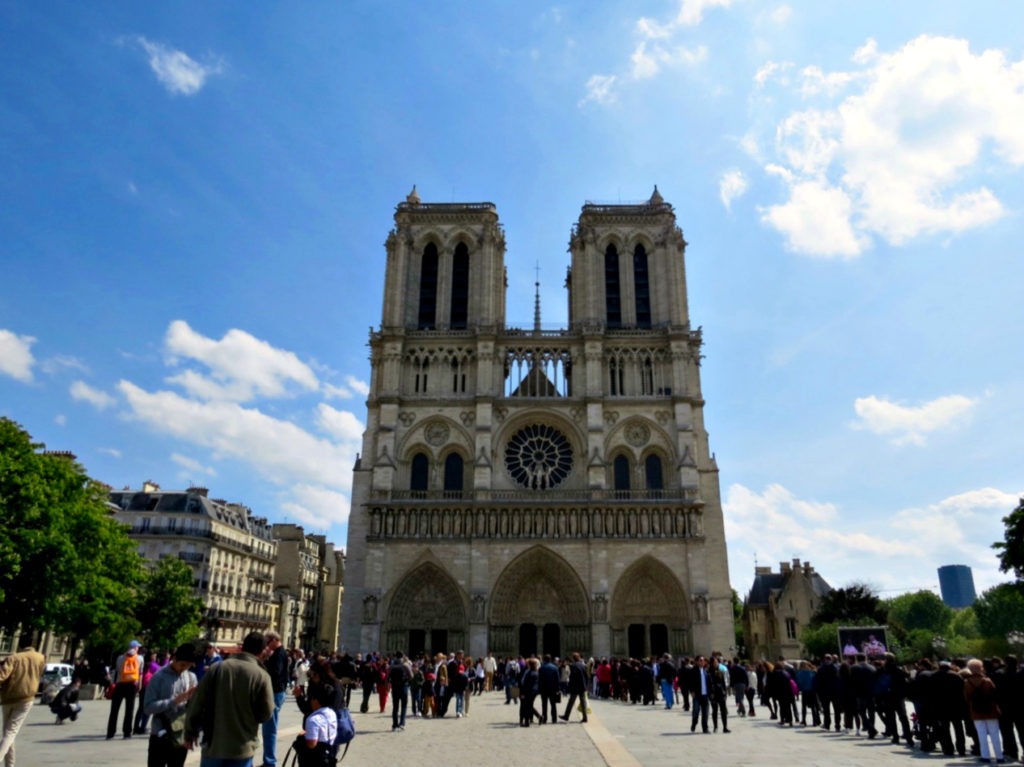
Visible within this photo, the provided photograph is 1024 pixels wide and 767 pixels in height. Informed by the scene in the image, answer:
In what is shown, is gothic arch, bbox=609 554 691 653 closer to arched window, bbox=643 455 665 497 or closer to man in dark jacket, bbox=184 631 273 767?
arched window, bbox=643 455 665 497

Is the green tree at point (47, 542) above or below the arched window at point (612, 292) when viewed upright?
below

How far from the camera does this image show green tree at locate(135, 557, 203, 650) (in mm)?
30234

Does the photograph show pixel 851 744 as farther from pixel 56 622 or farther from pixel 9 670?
pixel 56 622

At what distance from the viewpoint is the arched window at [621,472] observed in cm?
3591

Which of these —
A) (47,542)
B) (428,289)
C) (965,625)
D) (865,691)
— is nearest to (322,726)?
(865,691)

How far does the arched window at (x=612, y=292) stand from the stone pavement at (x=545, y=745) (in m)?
26.4

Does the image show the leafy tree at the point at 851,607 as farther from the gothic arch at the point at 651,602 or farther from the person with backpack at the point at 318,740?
the person with backpack at the point at 318,740

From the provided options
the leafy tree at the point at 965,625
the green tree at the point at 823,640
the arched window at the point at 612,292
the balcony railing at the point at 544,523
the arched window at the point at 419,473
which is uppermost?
the arched window at the point at 612,292

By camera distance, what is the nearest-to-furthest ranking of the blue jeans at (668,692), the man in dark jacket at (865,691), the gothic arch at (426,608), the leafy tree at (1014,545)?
the man in dark jacket at (865,691) < the blue jeans at (668,692) < the leafy tree at (1014,545) < the gothic arch at (426,608)

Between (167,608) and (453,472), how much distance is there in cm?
1337

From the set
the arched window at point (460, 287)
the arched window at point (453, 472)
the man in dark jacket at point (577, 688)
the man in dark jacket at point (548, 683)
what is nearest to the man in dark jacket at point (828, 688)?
the man in dark jacket at point (577, 688)

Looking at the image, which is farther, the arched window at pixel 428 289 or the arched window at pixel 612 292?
the arched window at pixel 428 289

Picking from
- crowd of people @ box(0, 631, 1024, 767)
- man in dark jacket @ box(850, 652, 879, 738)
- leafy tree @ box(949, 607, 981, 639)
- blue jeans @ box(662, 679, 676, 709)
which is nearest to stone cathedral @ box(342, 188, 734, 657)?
crowd of people @ box(0, 631, 1024, 767)

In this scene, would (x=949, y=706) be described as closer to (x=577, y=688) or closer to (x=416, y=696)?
(x=577, y=688)
